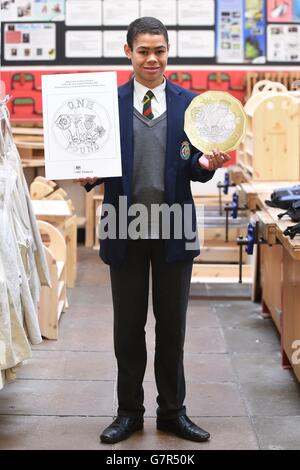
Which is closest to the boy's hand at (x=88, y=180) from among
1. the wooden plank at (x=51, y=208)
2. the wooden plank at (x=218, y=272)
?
the wooden plank at (x=51, y=208)

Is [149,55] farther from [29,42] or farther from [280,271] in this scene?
[29,42]

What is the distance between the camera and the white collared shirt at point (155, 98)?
368 cm

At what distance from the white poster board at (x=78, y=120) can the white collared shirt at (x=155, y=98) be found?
0.33ft

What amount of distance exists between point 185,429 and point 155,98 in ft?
4.77

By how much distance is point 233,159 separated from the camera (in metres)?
9.01

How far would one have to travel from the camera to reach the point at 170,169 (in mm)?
3646

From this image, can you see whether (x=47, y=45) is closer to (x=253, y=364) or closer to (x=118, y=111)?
(x=253, y=364)

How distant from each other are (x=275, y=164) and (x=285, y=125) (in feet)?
0.98

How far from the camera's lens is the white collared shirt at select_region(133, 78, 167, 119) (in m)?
3.68

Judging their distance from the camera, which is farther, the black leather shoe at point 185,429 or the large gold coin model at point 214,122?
the black leather shoe at point 185,429

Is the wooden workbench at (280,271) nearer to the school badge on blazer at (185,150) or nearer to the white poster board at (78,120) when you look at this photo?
the school badge on blazer at (185,150)

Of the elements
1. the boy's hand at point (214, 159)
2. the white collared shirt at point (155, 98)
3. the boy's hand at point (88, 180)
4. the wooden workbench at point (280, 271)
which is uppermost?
the white collared shirt at point (155, 98)

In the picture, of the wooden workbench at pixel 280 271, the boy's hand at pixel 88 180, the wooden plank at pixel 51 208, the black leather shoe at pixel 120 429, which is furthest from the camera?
the wooden plank at pixel 51 208

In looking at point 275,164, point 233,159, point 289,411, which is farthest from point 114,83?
point 233,159
